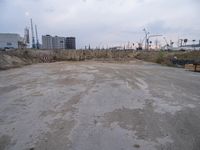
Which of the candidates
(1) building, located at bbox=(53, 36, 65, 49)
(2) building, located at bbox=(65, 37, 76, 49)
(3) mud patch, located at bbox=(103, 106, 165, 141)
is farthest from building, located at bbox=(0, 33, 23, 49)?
(3) mud patch, located at bbox=(103, 106, 165, 141)

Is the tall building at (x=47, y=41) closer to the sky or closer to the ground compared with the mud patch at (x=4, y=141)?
closer to the sky

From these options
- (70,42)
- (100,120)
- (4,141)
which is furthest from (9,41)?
(4,141)

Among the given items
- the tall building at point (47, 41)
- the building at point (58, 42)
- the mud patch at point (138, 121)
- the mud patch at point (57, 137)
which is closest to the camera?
the mud patch at point (57, 137)

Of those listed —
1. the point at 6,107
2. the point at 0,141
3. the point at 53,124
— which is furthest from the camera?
the point at 6,107

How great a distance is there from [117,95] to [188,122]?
3.84m

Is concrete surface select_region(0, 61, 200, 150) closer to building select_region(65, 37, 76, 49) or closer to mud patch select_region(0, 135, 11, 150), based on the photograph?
mud patch select_region(0, 135, 11, 150)

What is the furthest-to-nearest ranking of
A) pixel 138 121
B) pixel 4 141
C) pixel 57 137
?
1. pixel 138 121
2. pixel 57 137
3. pixel 4 141

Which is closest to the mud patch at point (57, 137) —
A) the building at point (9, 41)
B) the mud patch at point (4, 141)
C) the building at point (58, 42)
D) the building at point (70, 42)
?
the mud patch at point (4, 141)

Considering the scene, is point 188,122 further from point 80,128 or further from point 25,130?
point 25,130

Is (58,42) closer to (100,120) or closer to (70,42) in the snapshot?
(70,42)

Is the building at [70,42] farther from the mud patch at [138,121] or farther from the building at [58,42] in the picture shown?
the mud patch at [138,121]

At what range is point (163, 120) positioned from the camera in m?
7.12

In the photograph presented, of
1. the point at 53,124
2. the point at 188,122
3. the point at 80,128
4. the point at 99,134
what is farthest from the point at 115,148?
the point at 188,122

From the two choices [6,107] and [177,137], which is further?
[6,107]
